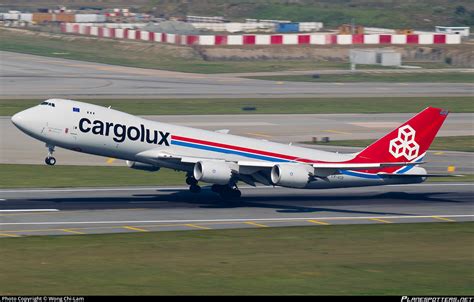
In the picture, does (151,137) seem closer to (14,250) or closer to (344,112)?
(14,250)

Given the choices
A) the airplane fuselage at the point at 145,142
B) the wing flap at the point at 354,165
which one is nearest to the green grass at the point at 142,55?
the airplane fuselage at the point at 145,142

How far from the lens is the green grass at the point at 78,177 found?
6283 cm

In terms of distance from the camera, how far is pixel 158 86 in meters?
125

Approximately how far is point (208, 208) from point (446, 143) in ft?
125

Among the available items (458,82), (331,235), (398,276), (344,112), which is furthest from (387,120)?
(398,276)

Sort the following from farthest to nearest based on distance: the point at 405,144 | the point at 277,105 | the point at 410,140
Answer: the point at 277,105 → the point at 405,144 → the point at 410,140

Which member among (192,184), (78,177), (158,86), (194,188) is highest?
(192,184)

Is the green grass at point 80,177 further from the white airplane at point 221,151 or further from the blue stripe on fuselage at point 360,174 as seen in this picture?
the blue stripe on fuselage at point 360,174

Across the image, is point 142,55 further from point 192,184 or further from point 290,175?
point 290,175

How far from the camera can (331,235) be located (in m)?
47.3

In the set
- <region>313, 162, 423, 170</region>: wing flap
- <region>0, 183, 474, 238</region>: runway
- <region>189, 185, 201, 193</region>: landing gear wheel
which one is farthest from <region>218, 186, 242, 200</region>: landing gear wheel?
<region>313, 162, 423, 170</region>: wing flap

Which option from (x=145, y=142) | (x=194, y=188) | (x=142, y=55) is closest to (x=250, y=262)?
(x=145, y=142)

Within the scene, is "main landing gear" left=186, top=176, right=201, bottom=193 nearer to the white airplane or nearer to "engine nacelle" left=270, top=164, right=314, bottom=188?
the white airplane

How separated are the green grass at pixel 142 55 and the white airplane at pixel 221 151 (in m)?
88.3
